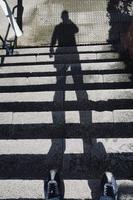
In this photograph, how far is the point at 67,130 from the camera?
5637 mm

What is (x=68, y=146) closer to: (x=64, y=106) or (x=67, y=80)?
(x=64, y=106)

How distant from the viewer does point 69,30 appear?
10.3 metres

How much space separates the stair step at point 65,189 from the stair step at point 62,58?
414cm

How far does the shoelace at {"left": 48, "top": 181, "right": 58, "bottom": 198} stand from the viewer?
4609 millimetres

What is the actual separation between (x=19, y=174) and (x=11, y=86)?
2.44m

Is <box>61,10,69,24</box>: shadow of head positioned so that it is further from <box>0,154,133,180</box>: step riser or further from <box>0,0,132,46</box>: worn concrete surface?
<box>0,154,133,180</box>: step riser

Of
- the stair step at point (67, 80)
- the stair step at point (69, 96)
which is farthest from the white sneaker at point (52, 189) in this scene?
the stair step at point (67, 80)

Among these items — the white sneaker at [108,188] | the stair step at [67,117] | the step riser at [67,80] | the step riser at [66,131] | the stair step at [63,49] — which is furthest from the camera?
the stair step at [63,49]

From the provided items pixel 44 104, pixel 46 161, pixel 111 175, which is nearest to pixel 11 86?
pixel 44 104

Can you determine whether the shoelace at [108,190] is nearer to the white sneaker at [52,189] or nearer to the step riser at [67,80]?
the white sneaker at [52,189]

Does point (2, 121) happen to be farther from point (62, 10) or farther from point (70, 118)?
point (62, 10)

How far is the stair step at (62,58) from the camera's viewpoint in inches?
330

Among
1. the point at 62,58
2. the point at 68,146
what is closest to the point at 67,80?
the point at 62,58

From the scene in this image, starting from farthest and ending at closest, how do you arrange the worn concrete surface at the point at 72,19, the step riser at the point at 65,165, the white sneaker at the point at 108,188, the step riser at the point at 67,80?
the worn concrete surface at the point at 72,19
the step riser at the point at 67,80
the step riser at the point at 65,165
the white sneaker at the point at 108,188
